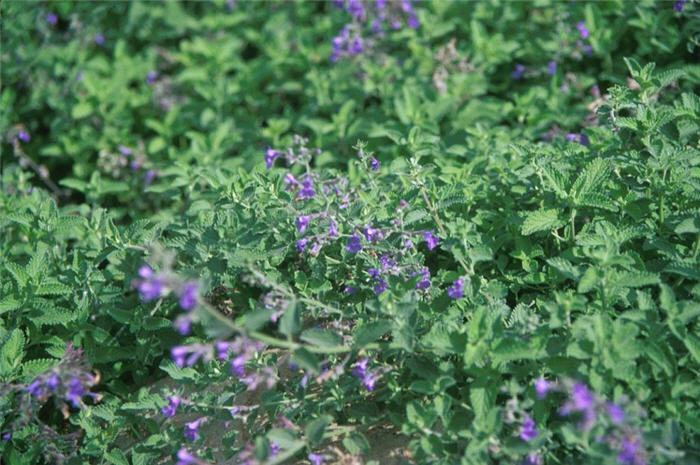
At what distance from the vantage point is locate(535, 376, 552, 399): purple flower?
2621 mm

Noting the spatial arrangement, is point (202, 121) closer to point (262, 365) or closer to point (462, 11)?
point (462, 11)

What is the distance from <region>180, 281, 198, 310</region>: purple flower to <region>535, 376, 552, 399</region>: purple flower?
1.20 metres

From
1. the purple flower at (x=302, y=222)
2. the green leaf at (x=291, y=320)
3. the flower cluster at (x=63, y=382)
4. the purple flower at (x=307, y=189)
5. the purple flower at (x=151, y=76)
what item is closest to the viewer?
the green leaf at (x=291, y=320)

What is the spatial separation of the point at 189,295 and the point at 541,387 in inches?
48.1

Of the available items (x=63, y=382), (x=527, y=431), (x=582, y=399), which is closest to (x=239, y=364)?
(x=63, y=382)

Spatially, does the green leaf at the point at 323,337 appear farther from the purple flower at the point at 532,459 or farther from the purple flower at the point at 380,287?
the purple flower at the point at 532,459

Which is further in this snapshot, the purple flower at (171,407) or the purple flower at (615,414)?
the purple flower at (171,407)

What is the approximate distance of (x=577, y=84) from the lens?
4914 millimetres

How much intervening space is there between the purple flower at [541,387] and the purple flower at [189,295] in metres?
1.20

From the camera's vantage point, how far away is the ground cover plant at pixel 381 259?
8.93ft

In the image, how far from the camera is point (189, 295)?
237cm

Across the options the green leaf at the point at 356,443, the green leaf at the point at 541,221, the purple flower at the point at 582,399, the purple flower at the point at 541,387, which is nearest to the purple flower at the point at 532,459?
the purple flower at the point at 541,387

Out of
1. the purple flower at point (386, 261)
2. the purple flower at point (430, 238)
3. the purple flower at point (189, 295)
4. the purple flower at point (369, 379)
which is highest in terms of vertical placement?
the purple flower at point (189, 295)

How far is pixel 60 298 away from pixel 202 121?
201 cm
